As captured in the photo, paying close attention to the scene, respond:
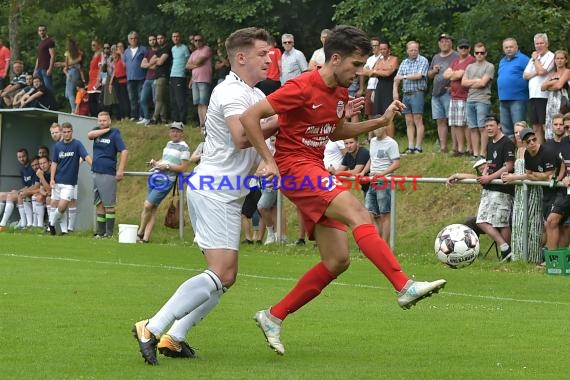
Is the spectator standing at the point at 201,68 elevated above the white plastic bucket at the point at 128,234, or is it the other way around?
the spectator standing at the point at 201,68

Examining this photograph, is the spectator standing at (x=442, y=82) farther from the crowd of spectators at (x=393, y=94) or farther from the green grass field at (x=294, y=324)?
the green grass field at (x=294, y=324)

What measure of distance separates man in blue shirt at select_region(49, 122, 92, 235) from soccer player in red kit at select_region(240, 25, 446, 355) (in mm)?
15641

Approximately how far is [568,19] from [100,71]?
12656mm

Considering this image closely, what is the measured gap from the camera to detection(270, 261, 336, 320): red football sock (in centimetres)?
898

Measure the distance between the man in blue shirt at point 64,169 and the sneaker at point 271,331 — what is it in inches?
616

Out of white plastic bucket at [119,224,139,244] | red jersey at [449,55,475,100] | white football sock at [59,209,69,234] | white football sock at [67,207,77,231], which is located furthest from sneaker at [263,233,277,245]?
white football sock at [59,209,69,234]

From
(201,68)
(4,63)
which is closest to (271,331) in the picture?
(201,68)

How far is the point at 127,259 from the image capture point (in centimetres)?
1809

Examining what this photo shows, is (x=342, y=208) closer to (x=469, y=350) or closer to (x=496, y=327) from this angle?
(x=469, y=350)

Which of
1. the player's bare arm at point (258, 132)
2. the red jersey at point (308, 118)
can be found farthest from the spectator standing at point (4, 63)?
the player's bare arm at point (258, 132)

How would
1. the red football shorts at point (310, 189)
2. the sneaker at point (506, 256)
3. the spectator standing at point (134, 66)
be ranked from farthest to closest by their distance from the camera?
the spectator standing at point (134, 66) < the sneaker at point (506, 256) < the red football shorts at point (310, 189)

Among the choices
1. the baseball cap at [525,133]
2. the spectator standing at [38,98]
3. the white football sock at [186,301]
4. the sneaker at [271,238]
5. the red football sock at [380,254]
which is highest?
the spectator standing at [38,98]

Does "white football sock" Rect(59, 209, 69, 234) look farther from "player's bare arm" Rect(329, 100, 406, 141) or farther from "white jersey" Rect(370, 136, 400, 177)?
"player's bare arm" Rect(329, 100, 406, 141)

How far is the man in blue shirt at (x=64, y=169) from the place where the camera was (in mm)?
24234
